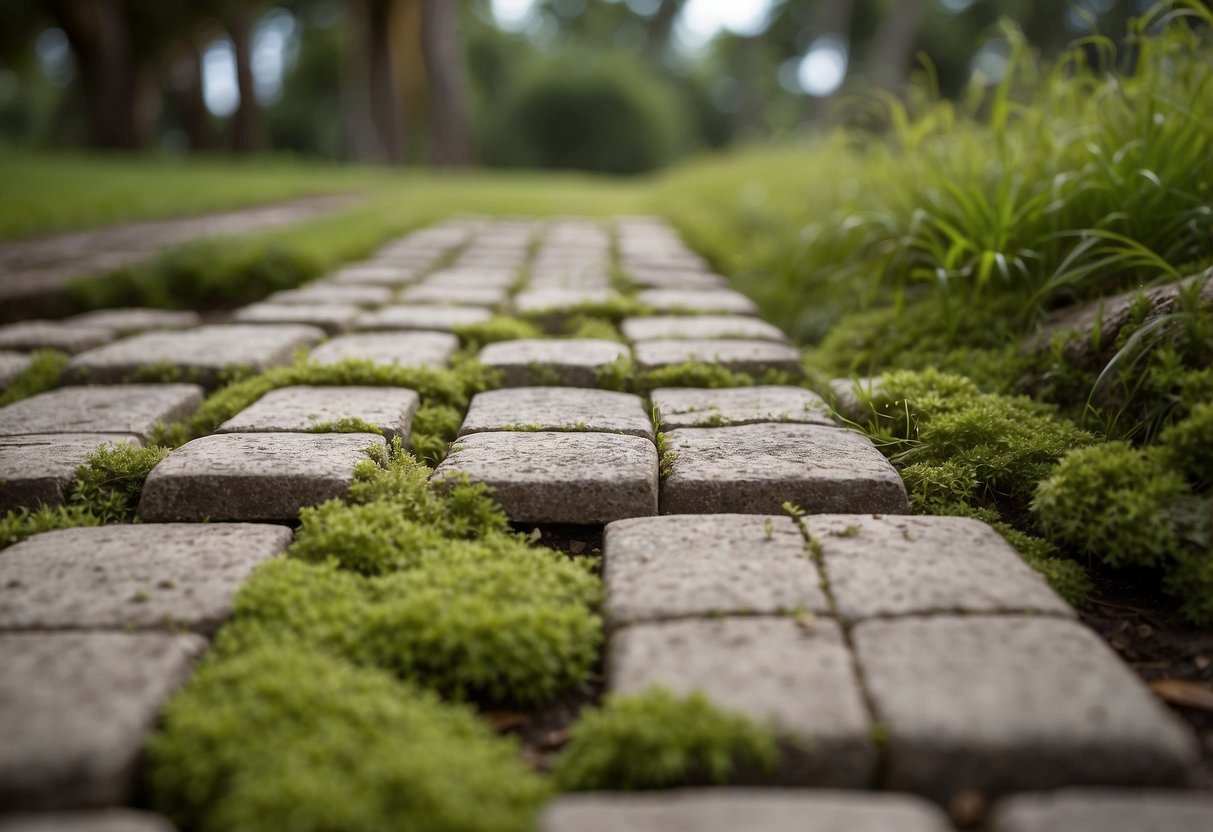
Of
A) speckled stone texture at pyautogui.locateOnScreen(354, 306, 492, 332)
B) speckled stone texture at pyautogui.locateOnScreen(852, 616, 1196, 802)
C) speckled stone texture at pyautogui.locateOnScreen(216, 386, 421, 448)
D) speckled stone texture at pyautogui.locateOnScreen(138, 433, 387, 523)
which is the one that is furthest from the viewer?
speckled stone texture at pyautogui.locateOnScreen(354, 306, 492, 332)

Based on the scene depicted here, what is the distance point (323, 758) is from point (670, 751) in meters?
0.37

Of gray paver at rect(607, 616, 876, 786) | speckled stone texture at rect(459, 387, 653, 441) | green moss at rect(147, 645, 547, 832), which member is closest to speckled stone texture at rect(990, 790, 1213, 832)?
gray paver at rect(607, 616, 876, 786)

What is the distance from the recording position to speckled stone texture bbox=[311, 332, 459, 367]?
247 centimetres

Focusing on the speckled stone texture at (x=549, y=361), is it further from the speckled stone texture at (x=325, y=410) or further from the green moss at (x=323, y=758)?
the green moss at (x=323, y=758)

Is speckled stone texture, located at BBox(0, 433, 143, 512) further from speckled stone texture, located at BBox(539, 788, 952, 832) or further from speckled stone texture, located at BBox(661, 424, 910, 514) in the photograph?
speckled stone texture, located at BBox(539, 788, 952, 832)

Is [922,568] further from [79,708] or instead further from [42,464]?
[42,464]

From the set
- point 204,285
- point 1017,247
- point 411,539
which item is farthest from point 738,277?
point 411,539

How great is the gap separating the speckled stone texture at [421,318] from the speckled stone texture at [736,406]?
95 cm

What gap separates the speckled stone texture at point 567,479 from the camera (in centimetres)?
161

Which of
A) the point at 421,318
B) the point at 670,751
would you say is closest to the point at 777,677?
the point at 670,751

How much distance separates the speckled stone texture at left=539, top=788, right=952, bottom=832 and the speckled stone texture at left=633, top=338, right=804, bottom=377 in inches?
63.6

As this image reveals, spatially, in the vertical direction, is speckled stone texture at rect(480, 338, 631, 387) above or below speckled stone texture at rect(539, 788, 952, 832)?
above

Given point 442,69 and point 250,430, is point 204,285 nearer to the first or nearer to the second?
point 250,430

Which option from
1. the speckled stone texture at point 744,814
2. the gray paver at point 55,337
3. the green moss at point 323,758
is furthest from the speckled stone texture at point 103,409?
the speckled stone texture at point 744,814
